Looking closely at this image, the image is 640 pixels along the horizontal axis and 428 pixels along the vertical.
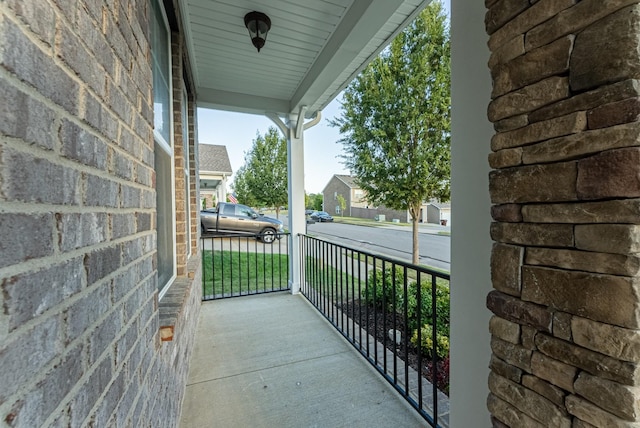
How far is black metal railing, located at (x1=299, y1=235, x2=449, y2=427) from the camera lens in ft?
5.97

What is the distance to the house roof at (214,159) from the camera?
1348 centimetres

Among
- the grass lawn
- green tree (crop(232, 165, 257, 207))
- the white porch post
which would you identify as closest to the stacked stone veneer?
the grass lawn

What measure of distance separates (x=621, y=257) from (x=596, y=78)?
408 millimetres

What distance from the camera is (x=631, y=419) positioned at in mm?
625

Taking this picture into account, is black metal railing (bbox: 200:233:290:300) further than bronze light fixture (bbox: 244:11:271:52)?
Yes

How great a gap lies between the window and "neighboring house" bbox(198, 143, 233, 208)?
1014cm

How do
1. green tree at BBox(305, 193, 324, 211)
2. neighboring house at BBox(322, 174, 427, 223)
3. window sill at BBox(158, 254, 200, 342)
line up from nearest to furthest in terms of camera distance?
window sill at BBox(158, 254, 200, 342), neighboring house at BBox(322, 174, 427, 223), green tree at BBox(305, 193, 324, 211)

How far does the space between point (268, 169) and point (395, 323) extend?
1088 cm

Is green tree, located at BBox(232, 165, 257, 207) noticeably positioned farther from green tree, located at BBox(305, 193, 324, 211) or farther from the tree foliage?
green tree, located at BBox(305, 193, 324, 211)

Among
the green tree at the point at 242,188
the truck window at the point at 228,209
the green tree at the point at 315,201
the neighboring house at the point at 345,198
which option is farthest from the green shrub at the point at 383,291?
the green tree at the point at 315,201

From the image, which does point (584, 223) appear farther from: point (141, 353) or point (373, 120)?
point (373, 120)

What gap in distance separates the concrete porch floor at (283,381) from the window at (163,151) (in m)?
0.83

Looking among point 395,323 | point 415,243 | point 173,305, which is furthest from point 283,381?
point 415,243

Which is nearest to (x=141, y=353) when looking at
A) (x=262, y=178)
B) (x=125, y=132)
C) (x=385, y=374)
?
(x=125, y=132)
